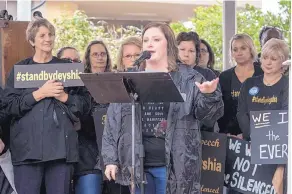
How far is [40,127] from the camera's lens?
486 centimetres

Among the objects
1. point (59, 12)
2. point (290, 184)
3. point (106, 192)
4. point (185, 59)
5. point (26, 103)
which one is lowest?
point (106, 192)

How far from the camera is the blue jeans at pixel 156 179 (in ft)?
14.0

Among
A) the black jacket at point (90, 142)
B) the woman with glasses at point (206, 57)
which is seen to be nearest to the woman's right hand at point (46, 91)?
the black jacket at point (90, 142)

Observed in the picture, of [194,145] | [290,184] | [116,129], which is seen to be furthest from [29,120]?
[290,184]

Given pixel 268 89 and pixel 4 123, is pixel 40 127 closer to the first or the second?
pixel 4 123

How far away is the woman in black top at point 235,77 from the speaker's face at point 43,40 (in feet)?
5.82

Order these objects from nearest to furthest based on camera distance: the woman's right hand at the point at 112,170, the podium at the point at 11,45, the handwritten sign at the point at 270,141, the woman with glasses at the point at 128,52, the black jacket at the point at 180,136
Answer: the black jacket at the point at 180,136, the woman's right hand at the point at 112,170, the handwritten sign at the point at 270,141, the woman with glasses at the point at 128,52, the podium at the point at 11,45

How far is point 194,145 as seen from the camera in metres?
4.27

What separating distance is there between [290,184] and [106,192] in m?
2.40

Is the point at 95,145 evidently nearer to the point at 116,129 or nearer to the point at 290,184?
the point at 116,129

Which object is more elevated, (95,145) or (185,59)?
(185,59)

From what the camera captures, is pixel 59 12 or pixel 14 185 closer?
pixel 14 185

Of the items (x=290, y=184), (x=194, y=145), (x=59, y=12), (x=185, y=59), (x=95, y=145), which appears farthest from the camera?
(x=59, y=12)

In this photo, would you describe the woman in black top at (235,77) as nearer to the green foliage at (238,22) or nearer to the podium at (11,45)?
the podium at (11,45)
